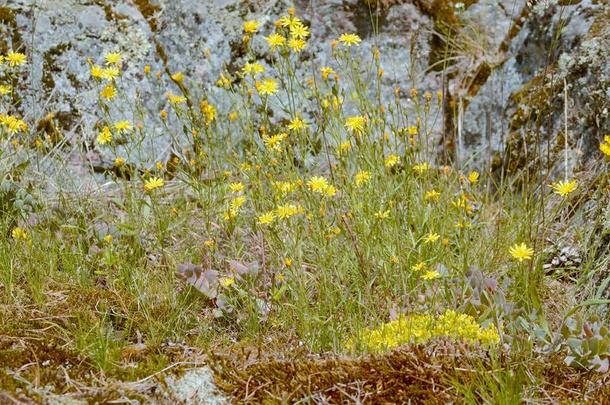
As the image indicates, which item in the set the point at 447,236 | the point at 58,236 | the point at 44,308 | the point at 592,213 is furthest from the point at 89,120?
the point at 592,213

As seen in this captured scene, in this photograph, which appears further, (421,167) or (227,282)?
(421,167)

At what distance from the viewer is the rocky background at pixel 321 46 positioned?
151 inches

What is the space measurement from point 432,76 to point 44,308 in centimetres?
262

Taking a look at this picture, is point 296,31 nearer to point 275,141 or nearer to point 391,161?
point 275,141

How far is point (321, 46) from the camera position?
13.7 feet

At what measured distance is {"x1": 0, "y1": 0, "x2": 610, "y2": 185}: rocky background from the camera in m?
3.83

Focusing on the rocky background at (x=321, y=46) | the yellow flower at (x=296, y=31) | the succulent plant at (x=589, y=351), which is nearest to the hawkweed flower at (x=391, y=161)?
the yellow flower at (x=296, y=31)

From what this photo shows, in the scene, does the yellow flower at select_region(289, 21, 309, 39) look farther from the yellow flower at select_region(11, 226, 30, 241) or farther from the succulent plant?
the succulent plant

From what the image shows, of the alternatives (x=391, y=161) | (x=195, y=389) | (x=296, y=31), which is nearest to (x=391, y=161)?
(x=391, y=161)

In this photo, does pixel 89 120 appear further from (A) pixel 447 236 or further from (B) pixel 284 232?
(A) pixel 447 236

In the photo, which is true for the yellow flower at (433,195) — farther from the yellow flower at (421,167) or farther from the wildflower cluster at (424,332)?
the wildflower cluster at (424,332)

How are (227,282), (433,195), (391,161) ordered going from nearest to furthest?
(227,282)
(433,195)
(391,161)

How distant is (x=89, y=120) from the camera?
4.01 metres

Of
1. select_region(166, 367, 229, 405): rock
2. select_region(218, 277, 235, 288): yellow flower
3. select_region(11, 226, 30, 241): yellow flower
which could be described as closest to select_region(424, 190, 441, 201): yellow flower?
select_region(218, 277, 235, 288): yellow flower
